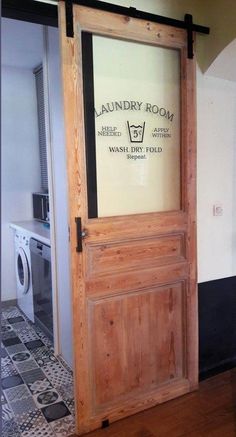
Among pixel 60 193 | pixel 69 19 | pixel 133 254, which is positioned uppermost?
pixel 69 19

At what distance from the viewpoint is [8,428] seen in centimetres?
201

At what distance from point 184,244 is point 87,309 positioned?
746 mm

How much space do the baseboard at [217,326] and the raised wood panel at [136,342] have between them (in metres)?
0.19

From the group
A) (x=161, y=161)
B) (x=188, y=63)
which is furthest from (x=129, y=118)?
(x=188, y=63)

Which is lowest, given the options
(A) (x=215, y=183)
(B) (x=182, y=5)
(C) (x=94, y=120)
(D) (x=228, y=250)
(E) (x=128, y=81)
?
(D) (x=228, y=250)

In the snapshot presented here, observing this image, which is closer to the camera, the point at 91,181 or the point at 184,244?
the point at 91,181

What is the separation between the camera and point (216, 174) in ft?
7.85

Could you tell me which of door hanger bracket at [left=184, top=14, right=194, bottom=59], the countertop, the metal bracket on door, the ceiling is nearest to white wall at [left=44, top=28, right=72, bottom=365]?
the countertop

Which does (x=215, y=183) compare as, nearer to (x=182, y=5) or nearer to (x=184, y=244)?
(x=184, y=244)

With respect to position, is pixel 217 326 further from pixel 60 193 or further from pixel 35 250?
pixel 35 250

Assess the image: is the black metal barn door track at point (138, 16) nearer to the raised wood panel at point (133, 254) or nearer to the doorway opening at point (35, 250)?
the doorway opening at point (35, 250)

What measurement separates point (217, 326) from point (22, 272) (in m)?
1.92

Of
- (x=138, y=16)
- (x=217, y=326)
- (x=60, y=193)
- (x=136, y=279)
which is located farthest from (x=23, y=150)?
(x=217, y=326)

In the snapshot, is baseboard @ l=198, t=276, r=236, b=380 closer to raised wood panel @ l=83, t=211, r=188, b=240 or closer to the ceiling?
raised wood panel @ l=83, t=211, r=188, b=240
